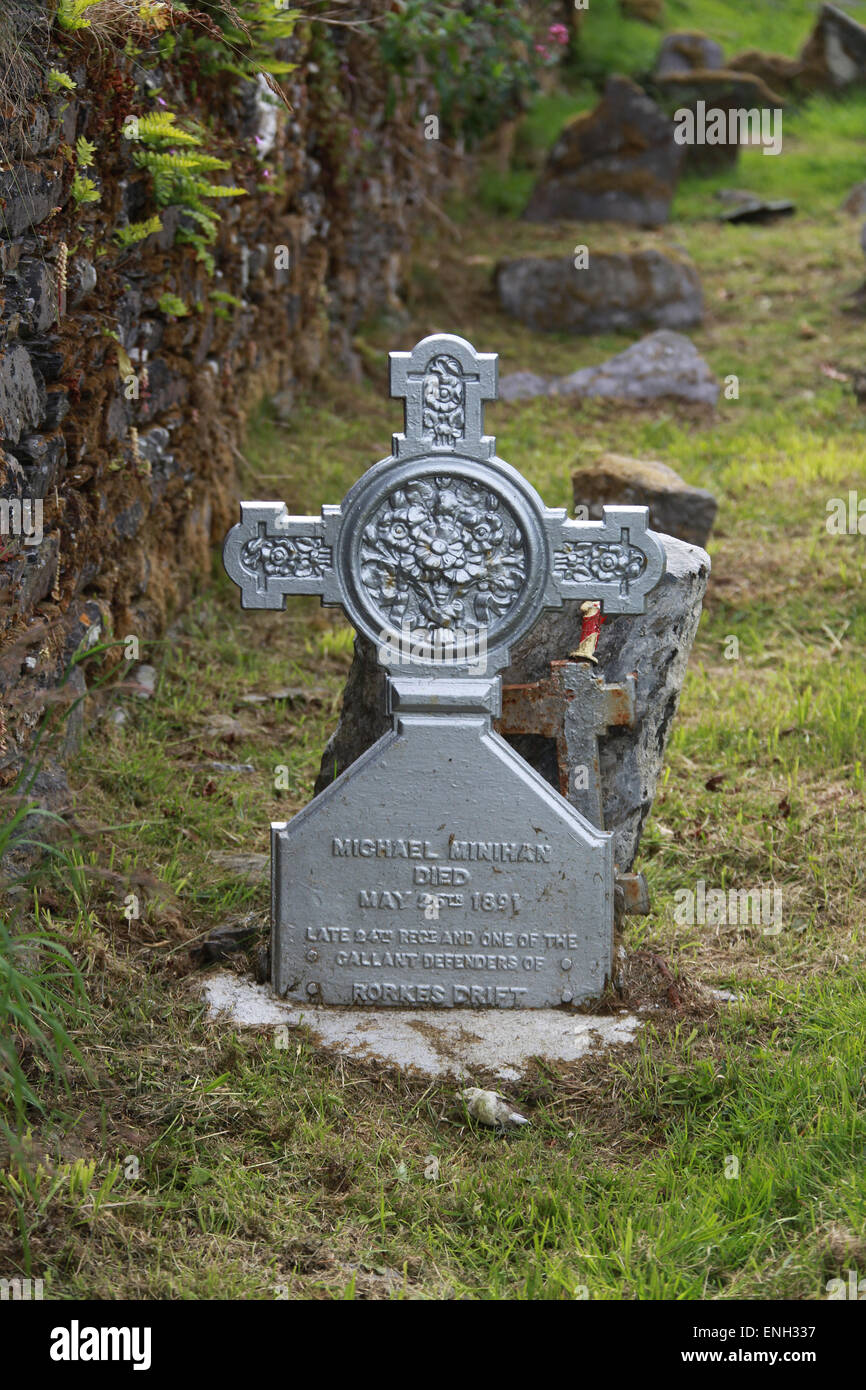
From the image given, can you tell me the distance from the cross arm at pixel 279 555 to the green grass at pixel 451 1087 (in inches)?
29.4

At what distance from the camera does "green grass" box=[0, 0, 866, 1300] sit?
3012mm

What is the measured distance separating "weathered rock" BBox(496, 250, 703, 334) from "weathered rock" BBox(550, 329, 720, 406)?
4.38 feet

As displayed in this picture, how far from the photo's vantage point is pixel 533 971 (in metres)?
3.84

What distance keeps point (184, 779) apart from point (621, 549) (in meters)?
1.96

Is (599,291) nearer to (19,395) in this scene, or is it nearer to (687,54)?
(19,395)

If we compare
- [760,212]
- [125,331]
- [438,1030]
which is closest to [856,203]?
[760,212]

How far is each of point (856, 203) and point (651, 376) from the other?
671cm

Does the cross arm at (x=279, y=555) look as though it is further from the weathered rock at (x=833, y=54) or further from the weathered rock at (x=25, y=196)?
the weathered rock at (x=833, y=54)

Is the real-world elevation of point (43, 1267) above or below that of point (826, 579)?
below

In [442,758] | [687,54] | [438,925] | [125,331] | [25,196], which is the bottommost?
[438,925]

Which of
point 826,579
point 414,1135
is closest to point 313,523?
point 414,1135

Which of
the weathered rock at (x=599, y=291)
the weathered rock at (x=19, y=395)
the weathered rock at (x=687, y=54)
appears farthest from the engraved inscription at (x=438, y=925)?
the weathered rock at (x=687, y=54)

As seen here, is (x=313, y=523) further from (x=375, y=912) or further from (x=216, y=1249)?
(x=216, y=1249)

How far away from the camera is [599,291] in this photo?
1154 centimetres
